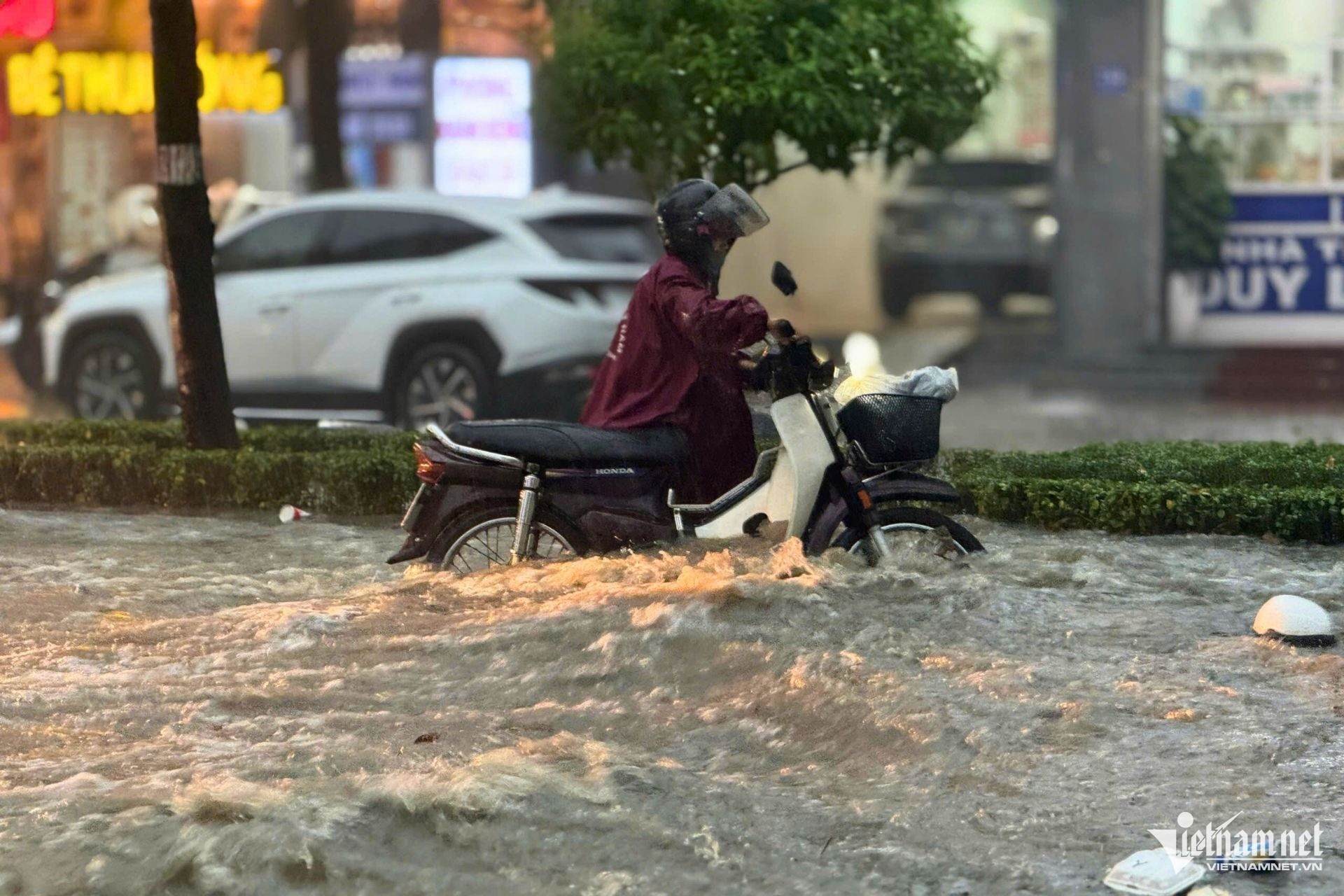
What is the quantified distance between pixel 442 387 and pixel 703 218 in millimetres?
6253

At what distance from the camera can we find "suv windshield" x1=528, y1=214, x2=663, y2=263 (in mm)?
13180

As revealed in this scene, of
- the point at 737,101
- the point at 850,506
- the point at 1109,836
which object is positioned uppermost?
the point at 737,101

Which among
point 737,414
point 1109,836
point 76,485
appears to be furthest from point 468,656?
point 76,485

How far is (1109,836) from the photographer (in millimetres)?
4980

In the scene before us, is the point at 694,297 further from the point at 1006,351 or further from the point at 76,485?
the point at 1006,351

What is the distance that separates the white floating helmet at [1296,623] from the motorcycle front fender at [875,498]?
3.75ft

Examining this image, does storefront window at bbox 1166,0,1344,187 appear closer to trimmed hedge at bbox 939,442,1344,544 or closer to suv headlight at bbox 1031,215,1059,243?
suv headlight at bbox 1031,215,1059,243

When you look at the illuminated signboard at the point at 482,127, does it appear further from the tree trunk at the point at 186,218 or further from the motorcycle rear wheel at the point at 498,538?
the motorcycle rear wheel at the point at 498,538

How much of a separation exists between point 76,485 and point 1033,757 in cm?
653

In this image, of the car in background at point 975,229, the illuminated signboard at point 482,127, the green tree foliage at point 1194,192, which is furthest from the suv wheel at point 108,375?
the green tree foliage at point 1194,192

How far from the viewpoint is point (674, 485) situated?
740 cm

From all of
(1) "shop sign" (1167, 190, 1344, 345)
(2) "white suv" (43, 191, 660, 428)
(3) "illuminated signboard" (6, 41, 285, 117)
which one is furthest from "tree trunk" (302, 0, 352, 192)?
(1) "shop sign" (1167, 190, 1344, 345)

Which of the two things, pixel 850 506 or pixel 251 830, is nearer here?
pixel 251 830
